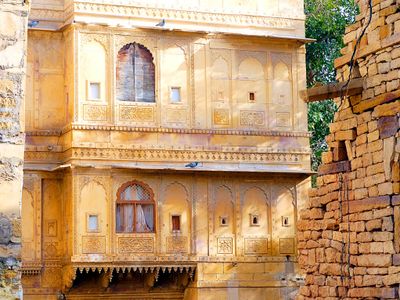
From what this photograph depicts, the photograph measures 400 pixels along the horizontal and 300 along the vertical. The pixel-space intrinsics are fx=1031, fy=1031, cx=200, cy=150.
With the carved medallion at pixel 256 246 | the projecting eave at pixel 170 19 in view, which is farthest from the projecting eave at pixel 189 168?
the projecting eave at pixel 170 19

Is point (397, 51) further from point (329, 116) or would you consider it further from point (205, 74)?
point (329, 116)

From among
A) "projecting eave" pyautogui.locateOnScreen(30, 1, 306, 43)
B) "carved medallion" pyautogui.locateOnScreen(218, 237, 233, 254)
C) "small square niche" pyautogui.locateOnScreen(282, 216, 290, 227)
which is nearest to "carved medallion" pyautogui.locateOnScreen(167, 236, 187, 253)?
"carved medallion" pyautogui.locateOnScreen(218, 237, 233, 254)

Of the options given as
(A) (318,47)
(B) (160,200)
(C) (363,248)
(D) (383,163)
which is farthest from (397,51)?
(A) (318,47)

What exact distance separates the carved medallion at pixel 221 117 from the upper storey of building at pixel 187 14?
1.85 metres

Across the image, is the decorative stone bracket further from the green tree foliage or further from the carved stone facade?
the green tree foliage

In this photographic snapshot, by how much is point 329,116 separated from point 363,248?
57.4 ft

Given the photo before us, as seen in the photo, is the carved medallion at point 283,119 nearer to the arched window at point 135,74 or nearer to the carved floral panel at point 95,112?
the arched window at point 135,74

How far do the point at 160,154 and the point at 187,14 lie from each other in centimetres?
333

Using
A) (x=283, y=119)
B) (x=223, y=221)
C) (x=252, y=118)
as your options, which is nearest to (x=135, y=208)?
(x=223, y=221)

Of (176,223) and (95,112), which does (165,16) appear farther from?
(176,223)

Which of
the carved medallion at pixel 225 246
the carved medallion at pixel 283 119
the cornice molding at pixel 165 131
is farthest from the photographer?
the carved medallion at pixel 283 119

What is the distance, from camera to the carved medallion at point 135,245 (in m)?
22.3

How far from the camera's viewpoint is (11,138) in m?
5.77

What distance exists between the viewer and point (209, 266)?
23.0 metres
